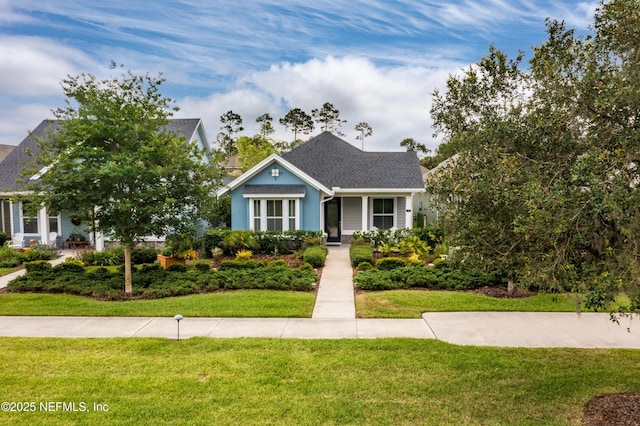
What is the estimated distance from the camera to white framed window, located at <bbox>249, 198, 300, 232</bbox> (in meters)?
19.2

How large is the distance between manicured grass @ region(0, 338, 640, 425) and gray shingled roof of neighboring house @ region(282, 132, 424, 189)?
46.6 ft

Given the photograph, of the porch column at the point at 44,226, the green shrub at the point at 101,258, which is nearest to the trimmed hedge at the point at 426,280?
the green shrub at the point at 101,258

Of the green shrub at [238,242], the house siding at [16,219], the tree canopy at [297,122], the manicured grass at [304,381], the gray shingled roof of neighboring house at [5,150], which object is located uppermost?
the tree canopy at [297,122]

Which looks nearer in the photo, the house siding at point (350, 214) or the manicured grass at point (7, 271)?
the manicured grass at point (7, 271)

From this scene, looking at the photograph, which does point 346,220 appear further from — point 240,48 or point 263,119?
point 263,119

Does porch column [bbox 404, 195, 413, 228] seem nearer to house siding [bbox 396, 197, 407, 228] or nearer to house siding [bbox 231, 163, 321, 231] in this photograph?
house siding [bbox 396, 197, 407, 228]

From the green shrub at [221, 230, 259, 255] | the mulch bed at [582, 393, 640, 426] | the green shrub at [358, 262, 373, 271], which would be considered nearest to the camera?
the mulch bed at [582, 393, 640, 426]

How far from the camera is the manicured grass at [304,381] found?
4.83 metres

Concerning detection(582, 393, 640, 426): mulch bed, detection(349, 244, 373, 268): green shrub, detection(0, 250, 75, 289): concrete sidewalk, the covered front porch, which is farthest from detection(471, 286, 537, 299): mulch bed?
detection(0, 250, 75, 289): concrete sidewalk

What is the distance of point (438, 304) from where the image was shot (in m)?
9.78

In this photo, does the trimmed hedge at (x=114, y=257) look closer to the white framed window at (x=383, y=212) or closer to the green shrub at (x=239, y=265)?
the green shrub at (x=239, y=265)

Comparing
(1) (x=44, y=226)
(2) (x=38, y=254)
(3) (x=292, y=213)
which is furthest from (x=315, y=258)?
(1) (x=44, y=226)

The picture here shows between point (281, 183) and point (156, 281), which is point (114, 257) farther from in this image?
point (281, 183)

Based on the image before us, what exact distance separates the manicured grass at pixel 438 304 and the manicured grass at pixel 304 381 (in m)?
2.07
